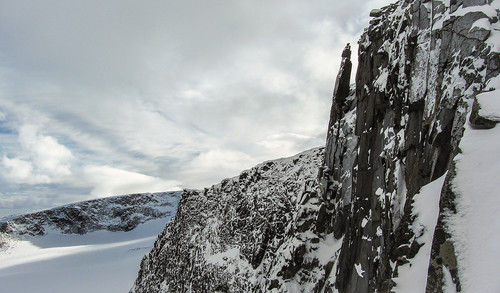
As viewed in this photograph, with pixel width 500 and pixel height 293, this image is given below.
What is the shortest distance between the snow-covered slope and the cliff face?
2843 inches

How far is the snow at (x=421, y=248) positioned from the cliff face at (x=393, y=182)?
0.10 feet

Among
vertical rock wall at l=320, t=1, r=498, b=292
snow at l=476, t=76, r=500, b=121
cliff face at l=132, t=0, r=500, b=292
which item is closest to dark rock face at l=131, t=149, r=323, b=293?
cliff face at l=132, t=0, r=500, b=292

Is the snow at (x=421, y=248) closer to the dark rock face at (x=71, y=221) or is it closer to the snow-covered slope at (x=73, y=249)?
the snow-covered slope at (x=73, y=249)

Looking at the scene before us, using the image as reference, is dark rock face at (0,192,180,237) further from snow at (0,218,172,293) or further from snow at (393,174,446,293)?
snow at (393,174,446,293)

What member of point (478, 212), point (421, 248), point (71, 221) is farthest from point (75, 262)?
point (478, 212)

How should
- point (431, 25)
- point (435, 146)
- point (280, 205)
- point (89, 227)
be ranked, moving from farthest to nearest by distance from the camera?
point (89, 227)
point (280, 205)
point (431, 25)
point (435, 146)

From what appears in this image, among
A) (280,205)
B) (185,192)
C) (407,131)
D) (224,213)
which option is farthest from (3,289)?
(407,131)

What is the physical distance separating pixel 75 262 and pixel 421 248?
151 metres

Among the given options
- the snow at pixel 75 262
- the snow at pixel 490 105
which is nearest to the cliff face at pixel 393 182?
the snow at pixel 490 105

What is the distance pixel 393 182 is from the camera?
11922 millimetres

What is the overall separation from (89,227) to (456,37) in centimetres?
21134

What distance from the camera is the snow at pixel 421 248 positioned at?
6.31 m

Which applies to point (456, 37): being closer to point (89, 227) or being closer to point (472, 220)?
point (472, 220)

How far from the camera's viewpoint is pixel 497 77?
7812mm
